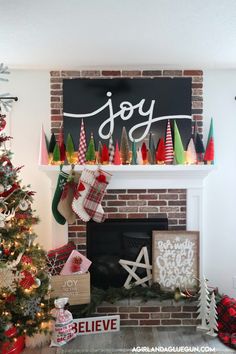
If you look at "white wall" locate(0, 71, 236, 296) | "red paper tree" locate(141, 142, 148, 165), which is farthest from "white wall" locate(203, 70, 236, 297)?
"red paper tree" locate(141, 142, 148, 165)

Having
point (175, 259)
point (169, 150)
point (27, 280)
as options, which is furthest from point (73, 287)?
point (169, 150)

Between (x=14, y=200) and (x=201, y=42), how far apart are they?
193 cm

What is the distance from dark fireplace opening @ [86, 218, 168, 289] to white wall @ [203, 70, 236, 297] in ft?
1.77

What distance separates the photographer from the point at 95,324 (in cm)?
332

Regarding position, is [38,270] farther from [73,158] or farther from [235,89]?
[235,89]

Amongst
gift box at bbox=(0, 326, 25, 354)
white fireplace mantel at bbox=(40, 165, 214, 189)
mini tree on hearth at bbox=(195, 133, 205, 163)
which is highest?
mini tree on hearth at bbox=(195, 133, 205, 163)

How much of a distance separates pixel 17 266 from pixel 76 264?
0.69m

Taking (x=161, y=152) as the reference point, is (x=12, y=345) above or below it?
below

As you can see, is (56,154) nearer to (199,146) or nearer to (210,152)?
(199,146)

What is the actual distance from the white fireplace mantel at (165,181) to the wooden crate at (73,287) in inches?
16.4

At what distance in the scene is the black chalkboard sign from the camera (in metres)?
3.72

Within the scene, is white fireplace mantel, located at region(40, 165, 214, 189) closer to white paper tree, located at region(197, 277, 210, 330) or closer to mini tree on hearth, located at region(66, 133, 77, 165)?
mini tree on hearth, located at region(66, 133, 77, 165)

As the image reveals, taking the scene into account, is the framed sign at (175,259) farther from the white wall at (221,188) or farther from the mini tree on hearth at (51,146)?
the mini tree on hearth at (51,146)

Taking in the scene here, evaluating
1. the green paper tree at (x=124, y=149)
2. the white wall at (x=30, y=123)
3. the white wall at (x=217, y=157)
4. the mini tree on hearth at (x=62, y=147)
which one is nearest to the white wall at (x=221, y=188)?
the white wall at (x=217, y=157)
